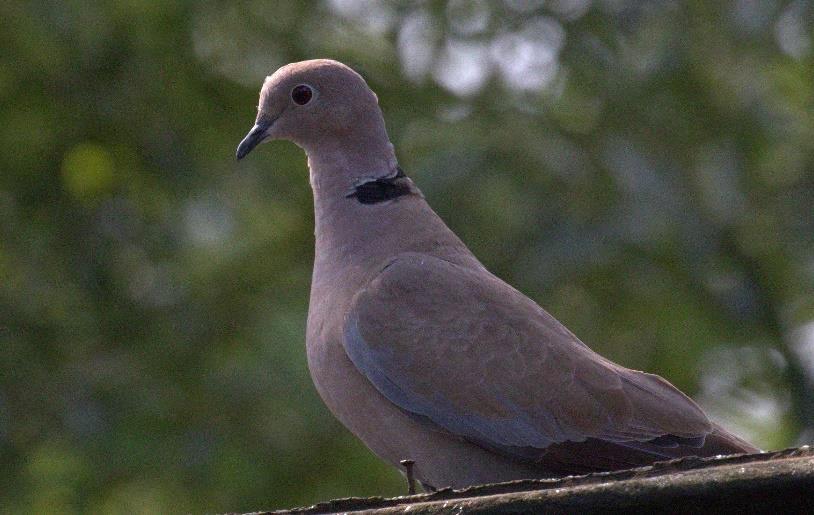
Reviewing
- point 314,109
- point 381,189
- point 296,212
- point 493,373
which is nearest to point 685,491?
point 493,373

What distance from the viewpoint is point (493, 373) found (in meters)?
3.17

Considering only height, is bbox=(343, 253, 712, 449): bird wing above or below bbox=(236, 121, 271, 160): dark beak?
below

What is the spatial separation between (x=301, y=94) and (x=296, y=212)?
3.32 meters

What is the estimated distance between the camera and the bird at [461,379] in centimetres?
303

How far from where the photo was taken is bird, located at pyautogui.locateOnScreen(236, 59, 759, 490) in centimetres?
303

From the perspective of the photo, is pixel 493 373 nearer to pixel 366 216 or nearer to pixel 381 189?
pixel 366 216

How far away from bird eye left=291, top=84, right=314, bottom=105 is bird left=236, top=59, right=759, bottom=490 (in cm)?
55

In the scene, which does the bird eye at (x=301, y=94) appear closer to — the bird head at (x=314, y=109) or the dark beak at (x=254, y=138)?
the bird head at (x=314, y=109)

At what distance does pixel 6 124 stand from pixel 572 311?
3.05 m

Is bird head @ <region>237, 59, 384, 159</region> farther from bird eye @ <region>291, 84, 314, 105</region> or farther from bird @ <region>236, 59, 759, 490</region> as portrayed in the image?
bird @ <region>236, 59, 759, 490</region>

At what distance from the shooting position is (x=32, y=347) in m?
6.91

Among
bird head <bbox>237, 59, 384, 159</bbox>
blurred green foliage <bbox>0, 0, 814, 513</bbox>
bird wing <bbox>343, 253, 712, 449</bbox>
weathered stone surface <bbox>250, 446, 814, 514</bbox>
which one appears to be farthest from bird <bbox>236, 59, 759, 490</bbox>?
blurred green foliage <bbox>0, 0, 814, 513</bbox>

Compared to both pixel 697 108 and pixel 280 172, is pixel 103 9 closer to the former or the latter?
pixel 280 172

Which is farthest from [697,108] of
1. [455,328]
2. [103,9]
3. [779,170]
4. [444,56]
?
[455,328]
